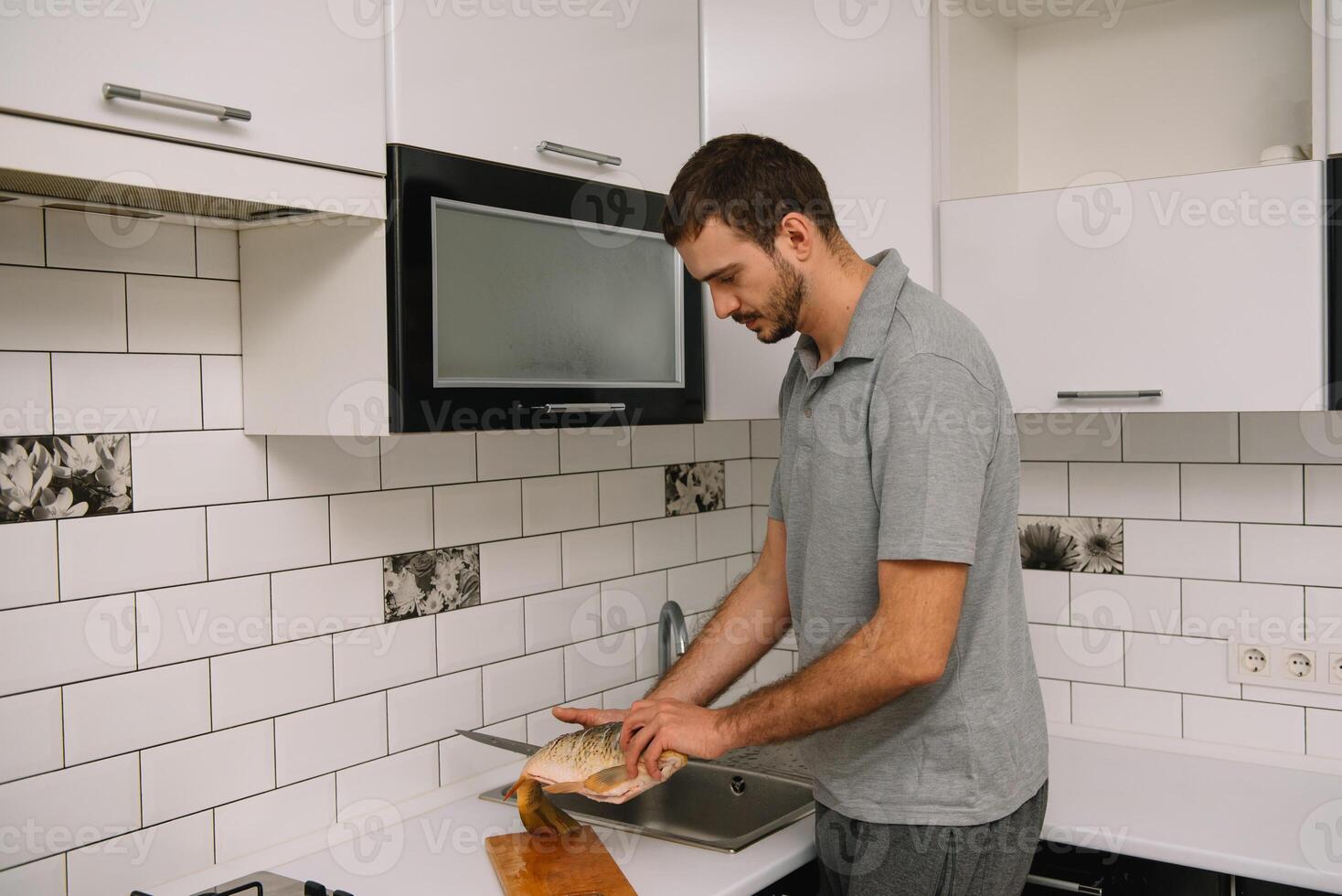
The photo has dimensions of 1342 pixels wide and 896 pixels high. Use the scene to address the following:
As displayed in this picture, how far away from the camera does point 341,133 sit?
132 centimetres

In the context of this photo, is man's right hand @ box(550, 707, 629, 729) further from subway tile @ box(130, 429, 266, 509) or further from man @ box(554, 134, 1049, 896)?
subway tile @ box(130, 429, 266, 509)

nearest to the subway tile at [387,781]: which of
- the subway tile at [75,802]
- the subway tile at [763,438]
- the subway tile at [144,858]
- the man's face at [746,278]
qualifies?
the subway tile at [144,858]

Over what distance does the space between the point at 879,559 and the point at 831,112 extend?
3.17 ft

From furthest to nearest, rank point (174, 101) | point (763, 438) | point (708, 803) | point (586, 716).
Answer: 1. point (763, 438)
2. point (708, 803)
3. point (586, 716)
4. point (174, 101)

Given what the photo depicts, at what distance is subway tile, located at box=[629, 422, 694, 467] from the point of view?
2311 mm

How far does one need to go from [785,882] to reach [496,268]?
100 cm

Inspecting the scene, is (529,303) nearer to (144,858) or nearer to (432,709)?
A: (432,709)

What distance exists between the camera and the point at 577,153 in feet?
5.30

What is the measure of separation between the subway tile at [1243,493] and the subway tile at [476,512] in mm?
1242

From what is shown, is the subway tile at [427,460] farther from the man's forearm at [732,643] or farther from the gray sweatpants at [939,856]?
the gray sweatpants at [939,856]

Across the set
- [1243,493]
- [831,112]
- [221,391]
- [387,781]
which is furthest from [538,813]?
[1243,493]

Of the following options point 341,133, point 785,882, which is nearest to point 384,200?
point 341,133

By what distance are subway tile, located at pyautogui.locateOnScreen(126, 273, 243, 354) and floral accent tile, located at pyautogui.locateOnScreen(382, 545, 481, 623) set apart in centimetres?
44

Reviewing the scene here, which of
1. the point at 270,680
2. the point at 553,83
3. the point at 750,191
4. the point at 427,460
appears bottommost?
the point at 270,680
